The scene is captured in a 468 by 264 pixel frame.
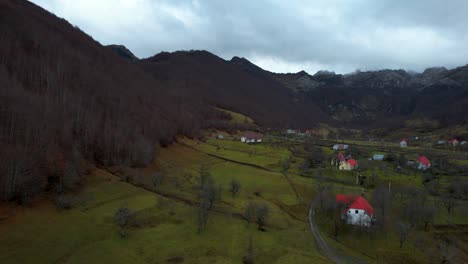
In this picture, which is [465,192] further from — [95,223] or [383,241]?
[95,223]

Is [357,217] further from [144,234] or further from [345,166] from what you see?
[345,166]

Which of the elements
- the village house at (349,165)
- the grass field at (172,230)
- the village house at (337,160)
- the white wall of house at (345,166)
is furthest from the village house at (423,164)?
the grass field at (172,230)

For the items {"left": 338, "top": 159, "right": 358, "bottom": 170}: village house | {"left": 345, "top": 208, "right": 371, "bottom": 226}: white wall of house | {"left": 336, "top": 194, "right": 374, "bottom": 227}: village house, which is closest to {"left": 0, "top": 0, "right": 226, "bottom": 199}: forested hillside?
{"left": 336, "top": 194, "right": 374, "bottom": 227}: village house

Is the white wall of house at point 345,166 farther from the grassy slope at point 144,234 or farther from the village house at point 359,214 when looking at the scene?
the village house at point 359,214

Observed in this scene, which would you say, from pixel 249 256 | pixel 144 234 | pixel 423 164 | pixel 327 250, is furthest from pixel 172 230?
pixel 423 164

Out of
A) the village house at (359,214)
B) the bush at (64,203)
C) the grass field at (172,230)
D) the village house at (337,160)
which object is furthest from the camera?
the village house at (337,160)

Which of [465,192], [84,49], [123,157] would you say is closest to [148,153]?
[123,157]
